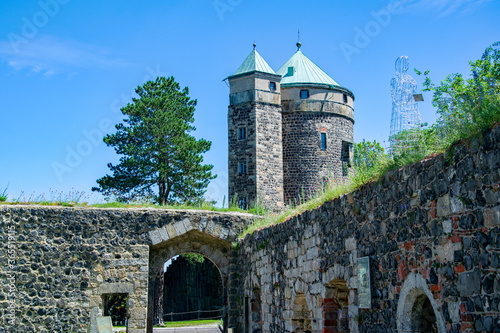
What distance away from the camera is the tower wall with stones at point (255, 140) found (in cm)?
3011

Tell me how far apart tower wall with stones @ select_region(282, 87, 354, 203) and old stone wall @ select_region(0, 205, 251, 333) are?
16380 millimetres

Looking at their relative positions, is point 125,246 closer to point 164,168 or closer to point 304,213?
point 304,213

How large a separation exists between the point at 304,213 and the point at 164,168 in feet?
74.5

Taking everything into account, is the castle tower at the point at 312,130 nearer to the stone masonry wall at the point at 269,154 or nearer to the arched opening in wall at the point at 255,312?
the stone masonry wall at the point at 269,154

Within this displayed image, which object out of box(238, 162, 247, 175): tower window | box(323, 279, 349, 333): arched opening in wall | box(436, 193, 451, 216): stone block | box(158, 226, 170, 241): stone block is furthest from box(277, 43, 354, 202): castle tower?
box(436, 193, 451, 216): stone block

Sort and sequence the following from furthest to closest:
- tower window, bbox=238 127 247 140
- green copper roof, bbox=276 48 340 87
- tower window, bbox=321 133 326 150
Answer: green copper roof, bbox=276 48 340 87 → tower window, bbox=321 133 326 150 → tower window, bbox=238 127 247 140

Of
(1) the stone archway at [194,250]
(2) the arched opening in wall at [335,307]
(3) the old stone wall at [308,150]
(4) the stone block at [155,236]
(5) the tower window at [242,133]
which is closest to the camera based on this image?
(2) the arched opening in wall at [335,307]

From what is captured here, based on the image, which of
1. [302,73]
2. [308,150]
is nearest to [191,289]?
[308,150]

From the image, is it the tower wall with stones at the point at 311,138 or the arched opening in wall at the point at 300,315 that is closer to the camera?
the arched opening in wall at the point at 300,315

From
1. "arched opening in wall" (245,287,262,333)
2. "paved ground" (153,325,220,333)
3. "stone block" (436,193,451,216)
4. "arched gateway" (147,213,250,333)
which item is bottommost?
"paved ground" (153,325,220,333)

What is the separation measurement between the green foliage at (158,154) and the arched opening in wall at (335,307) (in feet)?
74.9

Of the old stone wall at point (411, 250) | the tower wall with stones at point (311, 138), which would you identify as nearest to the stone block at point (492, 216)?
the old stone wall at point (411, 250)

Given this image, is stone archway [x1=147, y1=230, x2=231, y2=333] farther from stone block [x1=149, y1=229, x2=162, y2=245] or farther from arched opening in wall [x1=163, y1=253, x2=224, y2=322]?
arched opening in wall [x1=163, y1=253, x2=224, y2=322]

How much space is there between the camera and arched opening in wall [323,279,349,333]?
890 centimetres
